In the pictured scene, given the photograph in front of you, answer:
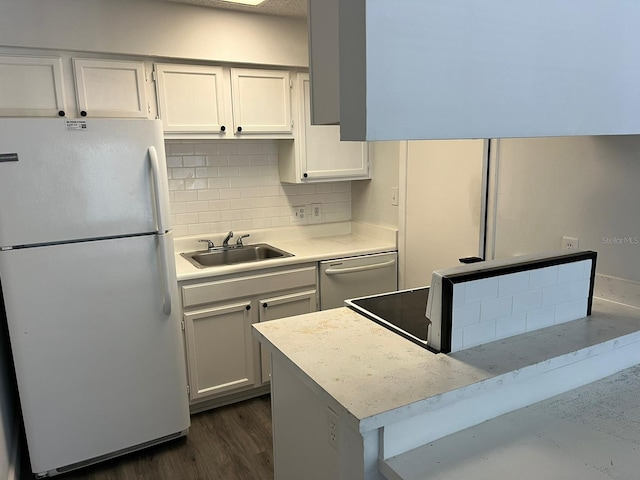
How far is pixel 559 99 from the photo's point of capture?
1090 millimetres

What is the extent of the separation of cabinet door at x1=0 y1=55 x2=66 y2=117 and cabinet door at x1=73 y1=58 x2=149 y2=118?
0.10 metres

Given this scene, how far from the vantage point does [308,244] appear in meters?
3.32

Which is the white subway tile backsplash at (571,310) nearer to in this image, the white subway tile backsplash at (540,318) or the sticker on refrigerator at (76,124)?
the white subway tile backsplash at (540,318)

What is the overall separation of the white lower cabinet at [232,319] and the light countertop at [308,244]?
5cm

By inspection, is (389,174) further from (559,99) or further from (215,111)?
(559,99)

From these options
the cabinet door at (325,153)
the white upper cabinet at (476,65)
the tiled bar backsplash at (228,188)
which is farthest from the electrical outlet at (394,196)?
the white upper cabinet at (476,65)

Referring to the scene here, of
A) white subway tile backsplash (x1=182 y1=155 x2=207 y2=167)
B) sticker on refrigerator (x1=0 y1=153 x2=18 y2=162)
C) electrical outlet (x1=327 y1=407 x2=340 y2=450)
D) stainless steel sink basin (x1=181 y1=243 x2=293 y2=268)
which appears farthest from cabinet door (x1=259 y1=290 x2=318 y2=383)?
electrical outlet (x1=327 y1=407 x2=340 y2=450)

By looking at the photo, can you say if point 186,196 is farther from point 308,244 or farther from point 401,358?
point 401,358

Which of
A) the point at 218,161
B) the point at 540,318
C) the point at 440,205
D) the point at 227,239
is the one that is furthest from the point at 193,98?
the point at 540,318

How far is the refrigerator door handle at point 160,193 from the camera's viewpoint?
86.3 inches

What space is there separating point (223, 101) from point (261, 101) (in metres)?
0.24

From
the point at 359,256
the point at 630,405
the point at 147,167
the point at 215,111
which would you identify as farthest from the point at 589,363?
the point at 215,111

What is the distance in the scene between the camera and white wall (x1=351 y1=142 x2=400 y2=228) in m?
3.21

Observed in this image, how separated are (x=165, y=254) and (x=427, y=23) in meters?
1.74
